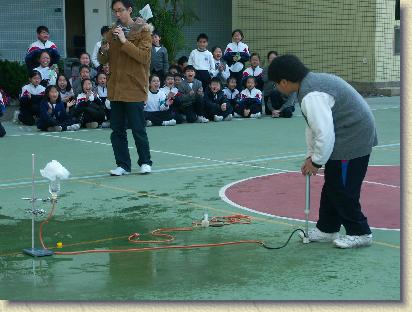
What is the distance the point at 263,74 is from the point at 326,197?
11969mm

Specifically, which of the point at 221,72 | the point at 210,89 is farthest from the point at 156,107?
the point at 221,72

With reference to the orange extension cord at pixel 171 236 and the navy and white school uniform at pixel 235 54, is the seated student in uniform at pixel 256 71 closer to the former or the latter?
the navy and white school uniform at pixel 235 54

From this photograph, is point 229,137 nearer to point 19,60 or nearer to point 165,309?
point 19,60

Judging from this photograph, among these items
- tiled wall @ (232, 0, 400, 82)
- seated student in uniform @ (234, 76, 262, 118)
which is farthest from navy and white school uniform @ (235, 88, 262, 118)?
tiled wall @ (232, 0, 400, 82)

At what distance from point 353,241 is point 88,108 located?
30.3ft

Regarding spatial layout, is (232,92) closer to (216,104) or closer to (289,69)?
(216,104)

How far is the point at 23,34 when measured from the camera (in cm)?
2039

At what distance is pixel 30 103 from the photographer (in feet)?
51.2

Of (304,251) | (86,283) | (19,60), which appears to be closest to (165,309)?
(86,283)

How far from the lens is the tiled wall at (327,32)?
2192 cm

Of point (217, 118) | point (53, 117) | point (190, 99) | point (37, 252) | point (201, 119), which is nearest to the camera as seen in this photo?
point (37, 252)

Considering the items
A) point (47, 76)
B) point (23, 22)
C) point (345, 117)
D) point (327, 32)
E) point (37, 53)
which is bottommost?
point (47, 76)

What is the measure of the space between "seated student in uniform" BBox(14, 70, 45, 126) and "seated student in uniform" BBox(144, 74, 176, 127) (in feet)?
6.16

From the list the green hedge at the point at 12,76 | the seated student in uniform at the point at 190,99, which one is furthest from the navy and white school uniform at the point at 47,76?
the seated student in uniform at the point at 190,99
